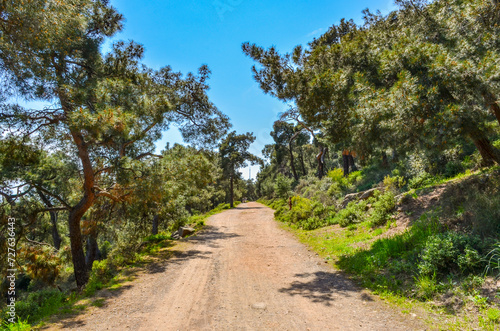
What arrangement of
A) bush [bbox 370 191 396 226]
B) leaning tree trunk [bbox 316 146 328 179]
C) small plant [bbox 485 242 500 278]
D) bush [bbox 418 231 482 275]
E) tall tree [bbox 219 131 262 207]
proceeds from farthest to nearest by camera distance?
1. tall tree [bbox 219 131 262 207]
2. leaning tree trunk [bbox 316 146 328 179]
3. bush [bbox 370 191 396 226]
4. bush [bbox 418 231 482 275]
5. small plant [bbox 485 242 500 278]

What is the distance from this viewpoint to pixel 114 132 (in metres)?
7.52

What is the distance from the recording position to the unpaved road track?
445cm

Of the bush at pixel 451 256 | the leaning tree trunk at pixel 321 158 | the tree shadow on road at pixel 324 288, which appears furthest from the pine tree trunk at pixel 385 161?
the bush at pixel 451 256

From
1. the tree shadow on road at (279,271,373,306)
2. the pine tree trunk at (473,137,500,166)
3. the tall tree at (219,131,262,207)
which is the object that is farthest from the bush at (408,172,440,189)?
the tall tree at (219,131,262,207)

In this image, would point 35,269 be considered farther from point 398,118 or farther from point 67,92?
point 398,118

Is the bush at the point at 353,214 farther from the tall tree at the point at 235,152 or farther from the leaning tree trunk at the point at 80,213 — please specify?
the tall tree at the point at 235,152

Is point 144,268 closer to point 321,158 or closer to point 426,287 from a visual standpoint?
point 426,287

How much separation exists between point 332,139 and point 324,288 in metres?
4.86

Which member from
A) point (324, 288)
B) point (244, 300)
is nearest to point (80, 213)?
point (244, 300)

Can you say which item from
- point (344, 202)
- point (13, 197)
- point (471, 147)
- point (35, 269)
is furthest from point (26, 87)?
point (471, 147)

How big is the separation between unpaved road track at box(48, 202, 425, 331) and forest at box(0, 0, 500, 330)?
2.35ft

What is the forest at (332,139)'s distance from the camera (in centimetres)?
546

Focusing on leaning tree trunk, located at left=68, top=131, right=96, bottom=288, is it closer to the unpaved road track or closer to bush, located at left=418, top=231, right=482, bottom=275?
the unpaved road track

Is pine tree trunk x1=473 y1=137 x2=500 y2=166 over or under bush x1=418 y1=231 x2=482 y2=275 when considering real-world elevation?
over
